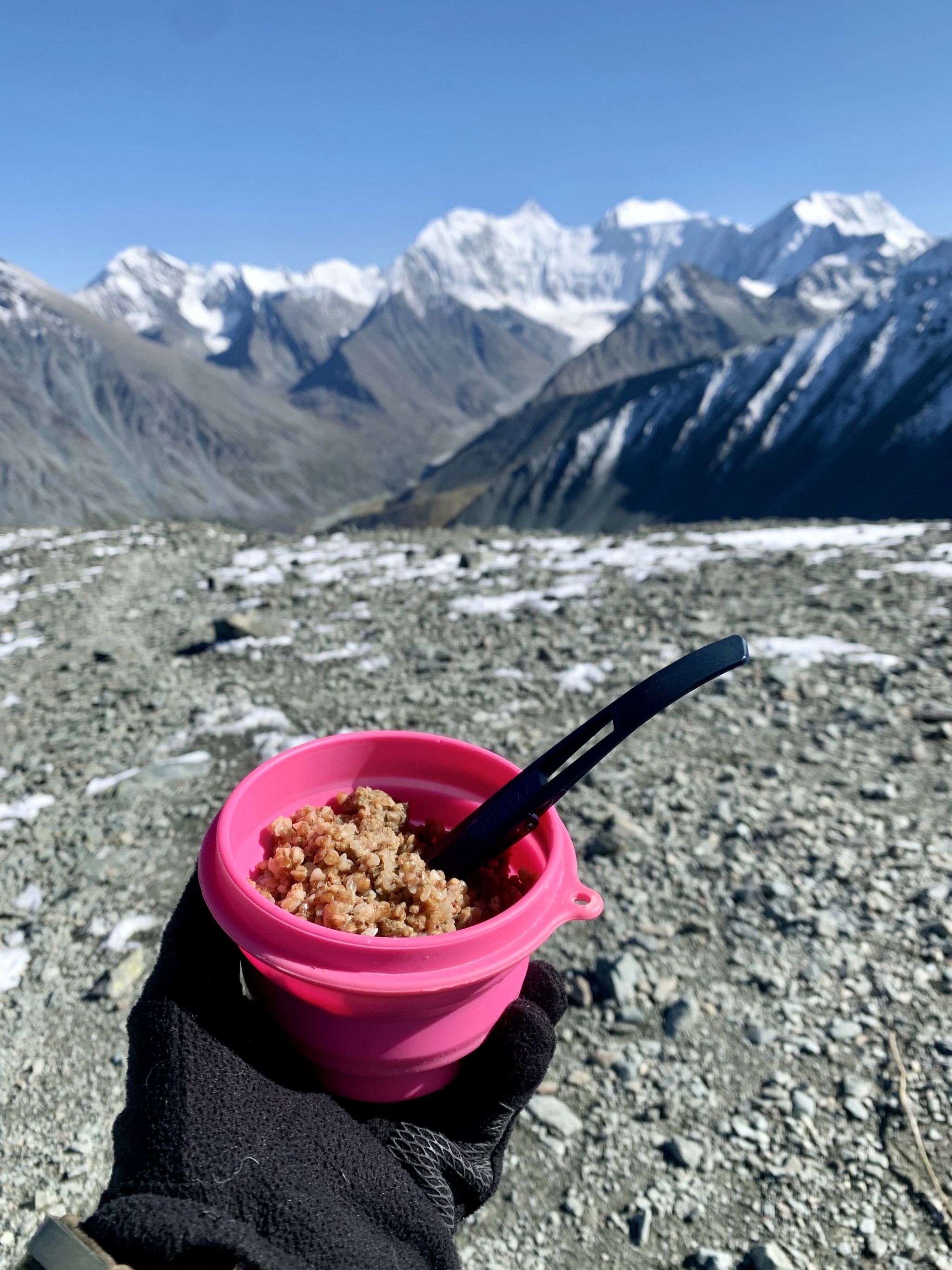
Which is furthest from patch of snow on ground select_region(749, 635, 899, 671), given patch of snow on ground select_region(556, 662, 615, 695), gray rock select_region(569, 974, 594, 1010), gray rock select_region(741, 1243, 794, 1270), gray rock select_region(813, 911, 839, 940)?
gray rock select_region(741, 1243, 794, 1270)

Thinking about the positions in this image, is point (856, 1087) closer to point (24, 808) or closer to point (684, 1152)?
point (684, 1152)

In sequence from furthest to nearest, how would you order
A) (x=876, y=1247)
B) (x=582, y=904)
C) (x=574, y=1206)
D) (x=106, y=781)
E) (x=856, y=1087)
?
1. (x=106, y=781)
2. (x=856, y=1087)
3. (x=574, y=1206)
4. (x=876, y=1247)
5. (x=582, y=904)

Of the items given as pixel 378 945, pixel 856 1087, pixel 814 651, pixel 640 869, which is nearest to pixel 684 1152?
pixel 856 1087

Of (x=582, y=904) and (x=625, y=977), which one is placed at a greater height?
(x=582, y=904)

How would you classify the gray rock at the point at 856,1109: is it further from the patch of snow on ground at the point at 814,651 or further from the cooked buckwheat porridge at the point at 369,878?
the patch of snow on ground at the point at 814,651

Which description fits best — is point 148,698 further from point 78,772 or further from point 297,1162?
point 297,1162

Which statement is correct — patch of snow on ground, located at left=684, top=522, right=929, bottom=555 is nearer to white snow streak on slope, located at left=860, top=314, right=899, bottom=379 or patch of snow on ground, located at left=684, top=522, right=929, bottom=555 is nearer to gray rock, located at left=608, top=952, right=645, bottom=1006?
gray rock, located at left=608, top=952, right=645, bottom=1006

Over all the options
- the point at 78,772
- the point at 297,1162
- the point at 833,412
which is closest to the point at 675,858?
the point at 297,1162
